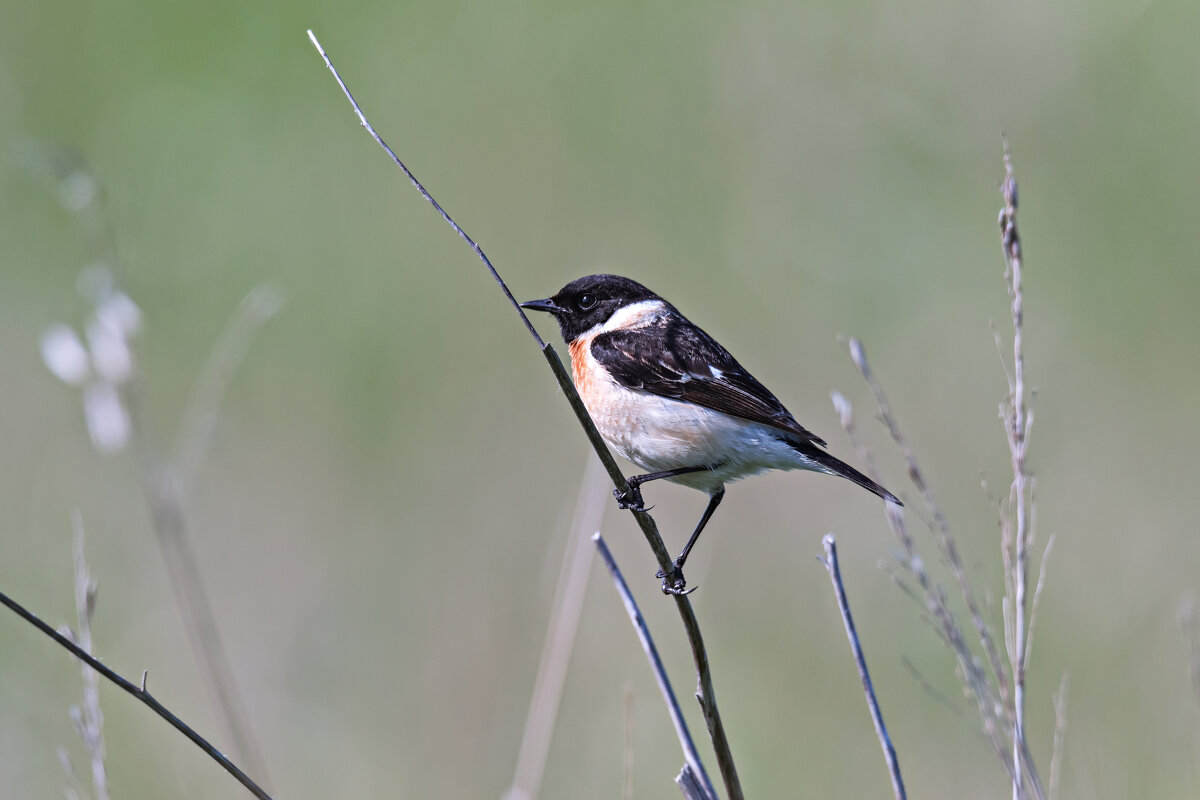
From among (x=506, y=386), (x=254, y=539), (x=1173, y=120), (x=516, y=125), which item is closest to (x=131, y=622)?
(x=254, y=539)

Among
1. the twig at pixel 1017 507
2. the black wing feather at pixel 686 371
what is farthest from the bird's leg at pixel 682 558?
the twig at pixel 1017 507

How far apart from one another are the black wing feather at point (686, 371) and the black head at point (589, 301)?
10.8 inches

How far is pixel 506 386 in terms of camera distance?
6301 millimetres

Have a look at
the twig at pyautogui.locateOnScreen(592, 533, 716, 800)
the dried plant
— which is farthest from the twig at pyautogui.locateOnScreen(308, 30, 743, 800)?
the dried plant

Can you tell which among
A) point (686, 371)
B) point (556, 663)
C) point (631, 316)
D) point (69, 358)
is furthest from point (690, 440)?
point (69, 358)

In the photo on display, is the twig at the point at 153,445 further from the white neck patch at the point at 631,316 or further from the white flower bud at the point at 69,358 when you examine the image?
the white neck patch at the point at 631,316

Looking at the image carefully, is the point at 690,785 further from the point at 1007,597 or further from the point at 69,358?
A: the point at 69,358

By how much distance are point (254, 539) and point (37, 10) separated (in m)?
4.55

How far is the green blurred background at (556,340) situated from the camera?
15.8 feet

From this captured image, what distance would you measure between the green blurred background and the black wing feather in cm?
120

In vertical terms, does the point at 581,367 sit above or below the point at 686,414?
above

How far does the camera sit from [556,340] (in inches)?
190

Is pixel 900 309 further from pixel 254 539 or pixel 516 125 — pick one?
pixel 254 539

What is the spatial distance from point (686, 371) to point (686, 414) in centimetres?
19
